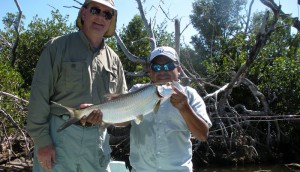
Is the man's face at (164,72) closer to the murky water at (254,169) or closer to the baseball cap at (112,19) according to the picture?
the baseball cap at (112,19)

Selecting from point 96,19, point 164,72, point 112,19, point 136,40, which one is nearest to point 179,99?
point 164,72

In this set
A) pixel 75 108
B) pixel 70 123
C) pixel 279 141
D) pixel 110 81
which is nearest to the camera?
pixel 70 123

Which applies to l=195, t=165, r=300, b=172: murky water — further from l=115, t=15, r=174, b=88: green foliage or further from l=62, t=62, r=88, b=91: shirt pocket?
l=62, t=62, r=88, b=91: shirt pocket

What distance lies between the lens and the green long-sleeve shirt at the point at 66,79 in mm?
3170

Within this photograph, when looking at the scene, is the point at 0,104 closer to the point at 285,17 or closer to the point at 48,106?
the point at 48,106

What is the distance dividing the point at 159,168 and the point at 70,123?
0.81 meters

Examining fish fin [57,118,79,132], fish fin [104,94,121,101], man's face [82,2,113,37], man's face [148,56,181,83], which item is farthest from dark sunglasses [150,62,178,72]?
fish fin [57,118,79,132]

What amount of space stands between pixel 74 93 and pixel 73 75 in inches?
6.2

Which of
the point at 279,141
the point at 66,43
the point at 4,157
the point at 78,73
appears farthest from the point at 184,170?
the point at 279,141

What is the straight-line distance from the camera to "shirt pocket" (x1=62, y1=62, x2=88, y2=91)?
3303 millimetres

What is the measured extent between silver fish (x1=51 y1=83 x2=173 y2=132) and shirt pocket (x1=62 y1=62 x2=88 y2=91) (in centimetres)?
28

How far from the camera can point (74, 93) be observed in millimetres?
3328

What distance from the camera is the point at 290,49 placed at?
41.0ft

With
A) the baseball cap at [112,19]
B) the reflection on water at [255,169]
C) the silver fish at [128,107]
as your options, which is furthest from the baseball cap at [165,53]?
the reflection on water at [255,169]
